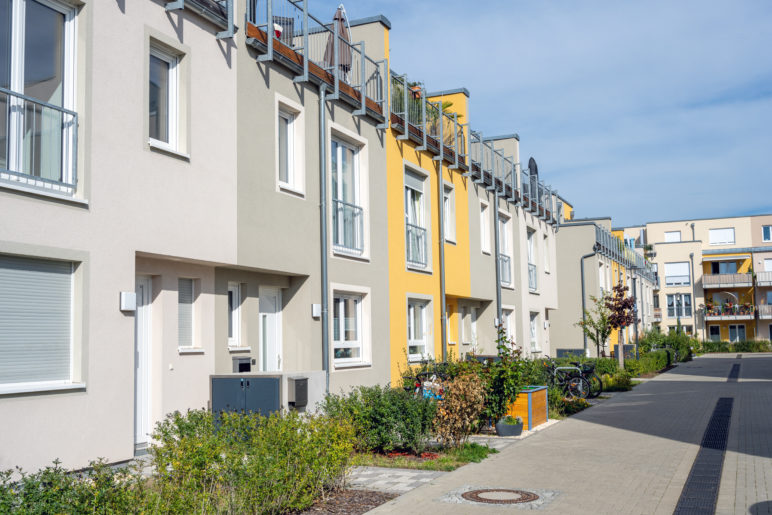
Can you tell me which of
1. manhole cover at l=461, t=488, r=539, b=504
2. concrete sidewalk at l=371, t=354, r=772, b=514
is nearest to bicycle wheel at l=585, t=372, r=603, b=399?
concrete sidewalk at l=371, t=354, r=772, b=514

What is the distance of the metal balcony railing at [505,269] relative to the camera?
79.7 ft

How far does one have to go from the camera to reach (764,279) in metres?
71.2

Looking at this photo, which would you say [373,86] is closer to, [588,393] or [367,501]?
[588,393]

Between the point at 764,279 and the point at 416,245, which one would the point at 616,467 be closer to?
the point at 416,245

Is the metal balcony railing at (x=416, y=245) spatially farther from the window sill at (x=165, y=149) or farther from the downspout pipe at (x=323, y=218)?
the window sill at (x=165, y=149)

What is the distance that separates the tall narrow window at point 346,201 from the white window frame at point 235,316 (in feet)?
8.70

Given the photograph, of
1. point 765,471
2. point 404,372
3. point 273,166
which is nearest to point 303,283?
point 273,166

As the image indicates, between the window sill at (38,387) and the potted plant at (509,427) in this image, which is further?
the potted plant at (509,427)

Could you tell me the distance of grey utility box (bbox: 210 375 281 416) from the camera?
417 inches

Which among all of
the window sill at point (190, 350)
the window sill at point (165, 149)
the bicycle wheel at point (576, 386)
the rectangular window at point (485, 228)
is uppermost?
the rectangular window at point (485, 228)

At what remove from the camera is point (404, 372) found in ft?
54.3

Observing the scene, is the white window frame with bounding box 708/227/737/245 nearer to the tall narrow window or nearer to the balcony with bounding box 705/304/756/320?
the balcony with bounding box 705/304/756/320

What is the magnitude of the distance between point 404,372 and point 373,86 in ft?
20.2

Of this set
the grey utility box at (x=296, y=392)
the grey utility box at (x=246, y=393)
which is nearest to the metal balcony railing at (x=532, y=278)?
the grey utility box at (x=296, y=392)
